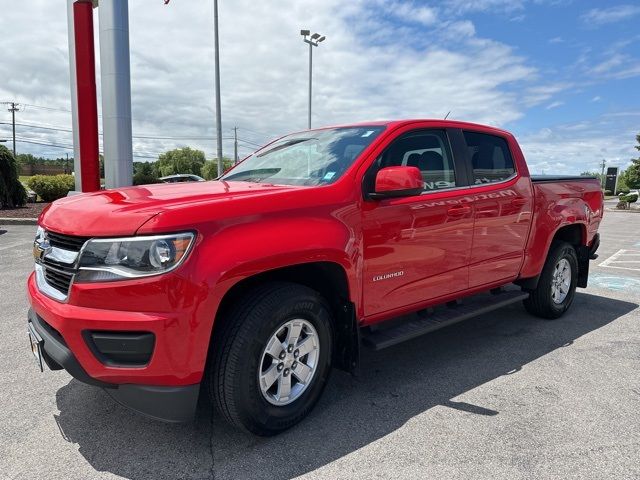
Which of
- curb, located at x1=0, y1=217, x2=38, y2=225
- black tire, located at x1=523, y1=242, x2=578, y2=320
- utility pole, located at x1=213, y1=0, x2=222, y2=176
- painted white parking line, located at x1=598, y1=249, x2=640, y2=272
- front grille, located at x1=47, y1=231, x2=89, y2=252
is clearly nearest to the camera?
front grille, located at x1=47, y1=231, x2=89, y2=252

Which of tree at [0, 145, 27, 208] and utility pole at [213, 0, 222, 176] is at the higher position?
utility pole at [213, 0, 222, 176]

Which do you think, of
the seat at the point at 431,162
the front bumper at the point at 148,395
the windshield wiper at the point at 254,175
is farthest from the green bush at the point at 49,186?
the front bumper at the point at 148,395

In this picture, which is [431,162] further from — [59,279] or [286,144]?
[59,279]

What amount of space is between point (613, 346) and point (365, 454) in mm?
2983

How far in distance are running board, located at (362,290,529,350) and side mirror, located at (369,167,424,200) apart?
37.8 inches

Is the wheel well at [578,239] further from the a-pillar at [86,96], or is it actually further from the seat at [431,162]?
the a-pillar at [86,96]

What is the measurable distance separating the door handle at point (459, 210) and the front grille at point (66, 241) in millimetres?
2432

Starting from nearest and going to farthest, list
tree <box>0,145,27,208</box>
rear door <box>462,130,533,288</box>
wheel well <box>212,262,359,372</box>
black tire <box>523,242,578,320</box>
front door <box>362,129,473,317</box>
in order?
1. wheel well <box>212,262,359,372</box>
2. front door <box>362,129,473,317</box>
3. rear door <box>462,130,533,288</box>
4. black tire <box>523,242,578,320</box>
5. tree <box>0,145,27,208</box>

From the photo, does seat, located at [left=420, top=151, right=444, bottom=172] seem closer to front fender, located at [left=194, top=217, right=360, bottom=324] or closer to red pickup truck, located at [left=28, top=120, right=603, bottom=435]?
red pickup truck, located at [left=28, top=120, right=603, bottom=435]

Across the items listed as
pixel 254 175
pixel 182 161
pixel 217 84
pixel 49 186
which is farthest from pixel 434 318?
pixel 182 161

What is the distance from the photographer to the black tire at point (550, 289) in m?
4.84

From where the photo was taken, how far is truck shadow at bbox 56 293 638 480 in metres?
2.48

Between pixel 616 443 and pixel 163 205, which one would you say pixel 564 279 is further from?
pixel 163 205

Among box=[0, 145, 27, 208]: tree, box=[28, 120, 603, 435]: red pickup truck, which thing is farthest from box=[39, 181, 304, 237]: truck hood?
box=[0, 145, 27, 208]: tree
